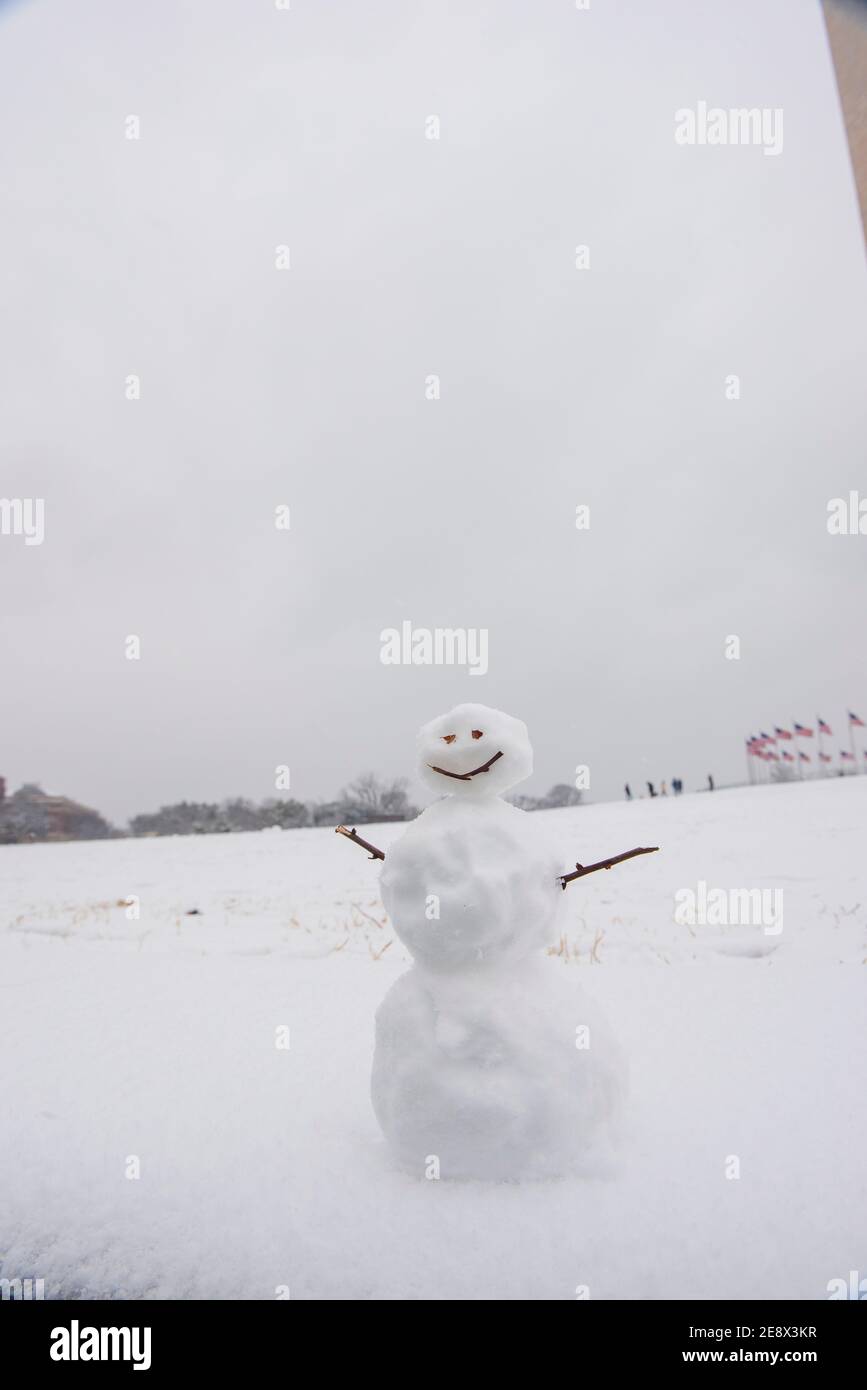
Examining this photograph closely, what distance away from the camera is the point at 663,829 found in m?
10.9

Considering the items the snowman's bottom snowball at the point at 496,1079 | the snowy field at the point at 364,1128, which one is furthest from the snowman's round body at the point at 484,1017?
the snowy field at the point at 364,1128

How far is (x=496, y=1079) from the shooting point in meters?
2.32

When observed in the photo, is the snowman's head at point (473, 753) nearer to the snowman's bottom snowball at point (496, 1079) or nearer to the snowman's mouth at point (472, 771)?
the snowman's mouth at point (472, 771)

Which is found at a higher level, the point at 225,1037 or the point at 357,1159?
the point at 225,1037

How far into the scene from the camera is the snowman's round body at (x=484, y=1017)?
229 cm

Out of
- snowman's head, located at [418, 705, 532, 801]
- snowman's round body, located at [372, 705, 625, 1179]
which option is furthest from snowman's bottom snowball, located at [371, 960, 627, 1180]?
snowman's head, located at [418, 705, 532, 801]

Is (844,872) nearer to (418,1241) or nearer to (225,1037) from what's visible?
(225,1037)

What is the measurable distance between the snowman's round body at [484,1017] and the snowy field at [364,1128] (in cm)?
14

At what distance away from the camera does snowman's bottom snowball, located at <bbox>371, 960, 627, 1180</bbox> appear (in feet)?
7.49

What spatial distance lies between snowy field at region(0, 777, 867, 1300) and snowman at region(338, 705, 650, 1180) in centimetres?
14

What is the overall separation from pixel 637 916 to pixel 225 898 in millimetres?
4420

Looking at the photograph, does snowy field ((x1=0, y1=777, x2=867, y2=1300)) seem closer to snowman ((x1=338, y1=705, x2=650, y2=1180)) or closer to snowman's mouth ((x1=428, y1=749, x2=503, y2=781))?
snowman ((x1=338, y1=705, x2=650, y2=1180))
